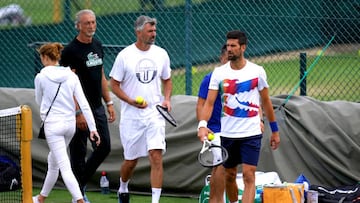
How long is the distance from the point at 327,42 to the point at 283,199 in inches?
119

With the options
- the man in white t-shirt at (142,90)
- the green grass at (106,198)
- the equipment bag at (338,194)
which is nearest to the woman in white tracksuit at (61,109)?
the man in white t-shirt at (142,90)

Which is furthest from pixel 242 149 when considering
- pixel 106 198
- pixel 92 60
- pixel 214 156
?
pixel 106 198

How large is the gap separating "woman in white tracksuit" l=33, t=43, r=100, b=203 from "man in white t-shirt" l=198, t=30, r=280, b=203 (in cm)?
122

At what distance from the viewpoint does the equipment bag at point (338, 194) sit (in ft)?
31.9

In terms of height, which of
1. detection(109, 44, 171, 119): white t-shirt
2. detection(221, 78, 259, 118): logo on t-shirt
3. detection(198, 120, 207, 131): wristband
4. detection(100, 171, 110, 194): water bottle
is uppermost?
detection(109, 44, 171, 119): white t-shirt

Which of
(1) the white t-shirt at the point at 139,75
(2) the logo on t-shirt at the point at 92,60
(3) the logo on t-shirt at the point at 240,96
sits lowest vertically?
(3) the logo on t-shirt at the point at 240,96

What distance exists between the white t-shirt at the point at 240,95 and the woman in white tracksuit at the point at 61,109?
1.28 m

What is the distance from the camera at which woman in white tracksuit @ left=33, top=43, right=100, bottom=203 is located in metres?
9.49

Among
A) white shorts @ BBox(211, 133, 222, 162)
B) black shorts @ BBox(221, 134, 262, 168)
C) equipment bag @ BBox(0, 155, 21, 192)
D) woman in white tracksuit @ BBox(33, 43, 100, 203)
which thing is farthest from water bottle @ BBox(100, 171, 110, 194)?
black shorts @ BBox(221, 134, 262, 168)

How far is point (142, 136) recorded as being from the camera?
10.0 meters

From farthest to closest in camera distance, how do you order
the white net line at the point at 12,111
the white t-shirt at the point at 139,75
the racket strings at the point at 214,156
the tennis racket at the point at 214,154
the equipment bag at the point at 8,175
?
the equipment bag at the point at 8,175 → the white t-shirt at the point at 139,75 → the white net line at the point at 12,111 → the racket strings at the point at 214,156 → the tennis racket at the point at 214,154

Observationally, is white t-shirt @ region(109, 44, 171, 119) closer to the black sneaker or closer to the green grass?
the black sneaker

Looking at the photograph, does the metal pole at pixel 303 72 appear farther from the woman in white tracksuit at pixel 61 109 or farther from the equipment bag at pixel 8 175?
the equipment bag at pixel 8 175

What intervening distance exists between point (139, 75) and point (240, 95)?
129 centimetres
